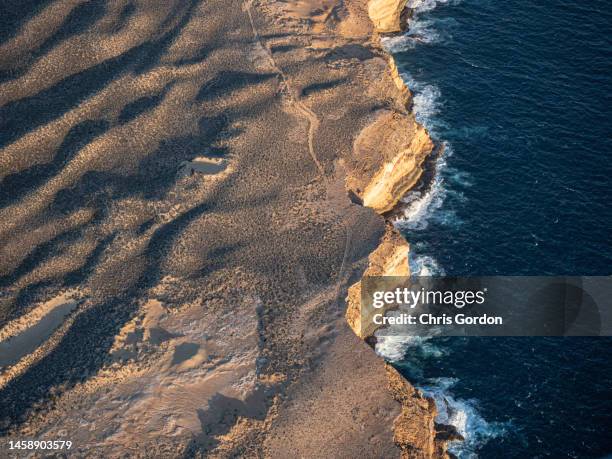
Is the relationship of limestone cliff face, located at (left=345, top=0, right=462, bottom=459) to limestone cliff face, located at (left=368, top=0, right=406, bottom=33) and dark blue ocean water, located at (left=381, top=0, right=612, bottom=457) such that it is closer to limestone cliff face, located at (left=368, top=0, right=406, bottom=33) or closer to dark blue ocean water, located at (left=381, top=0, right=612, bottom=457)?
dark blue ocean water, located at (left=381, top=0, right=612, bottom=457)

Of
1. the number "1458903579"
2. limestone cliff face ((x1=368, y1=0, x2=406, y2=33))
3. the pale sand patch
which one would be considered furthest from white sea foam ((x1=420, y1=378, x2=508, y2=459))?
limestone cliff face ((x1=368, y1=0, x2=406, y2=33))

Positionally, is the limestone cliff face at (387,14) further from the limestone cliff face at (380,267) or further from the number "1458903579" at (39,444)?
the number "1458903579" at (39,444)

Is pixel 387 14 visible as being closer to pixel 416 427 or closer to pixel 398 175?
pixel 398 175

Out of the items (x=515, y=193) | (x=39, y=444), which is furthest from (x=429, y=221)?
(x=39, y=444)

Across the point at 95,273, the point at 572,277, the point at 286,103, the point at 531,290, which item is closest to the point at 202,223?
the point at 95,273

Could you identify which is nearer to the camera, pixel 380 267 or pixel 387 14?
pixel 380 267

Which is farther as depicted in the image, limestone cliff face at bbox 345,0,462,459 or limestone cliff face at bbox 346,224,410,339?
limestone cliff face at bbox 346,224,410,339
